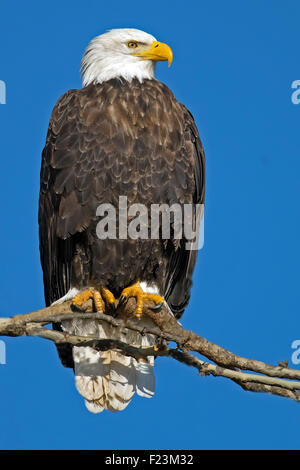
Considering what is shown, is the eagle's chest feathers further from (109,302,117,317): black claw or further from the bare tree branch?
the bare tree branch

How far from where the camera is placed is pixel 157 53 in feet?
18.2

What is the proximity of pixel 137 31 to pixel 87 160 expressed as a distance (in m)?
1.29

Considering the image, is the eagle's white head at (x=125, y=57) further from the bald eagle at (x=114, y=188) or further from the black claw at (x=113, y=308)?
the black claw at (x=113, y=308)

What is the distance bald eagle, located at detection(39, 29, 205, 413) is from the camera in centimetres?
498

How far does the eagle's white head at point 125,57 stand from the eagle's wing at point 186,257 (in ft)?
1.43

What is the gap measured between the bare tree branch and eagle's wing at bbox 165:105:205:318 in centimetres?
151

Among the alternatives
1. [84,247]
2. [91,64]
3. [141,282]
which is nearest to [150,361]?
[141,282]

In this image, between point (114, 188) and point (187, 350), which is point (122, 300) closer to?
point (114, 188)

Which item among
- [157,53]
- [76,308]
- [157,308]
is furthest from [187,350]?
[157,53]

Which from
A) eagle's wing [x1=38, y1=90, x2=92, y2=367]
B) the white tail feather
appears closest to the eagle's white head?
eagle's wing [x1=38, y1=90, x2=92, y2=367]

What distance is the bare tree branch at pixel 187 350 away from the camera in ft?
11.5

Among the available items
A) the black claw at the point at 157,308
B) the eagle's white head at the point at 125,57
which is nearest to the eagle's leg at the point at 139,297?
the black claw at the point at 157,308

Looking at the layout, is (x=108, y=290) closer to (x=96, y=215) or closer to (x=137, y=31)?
(x=96, y=215)

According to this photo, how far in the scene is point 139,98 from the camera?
5266 mm
